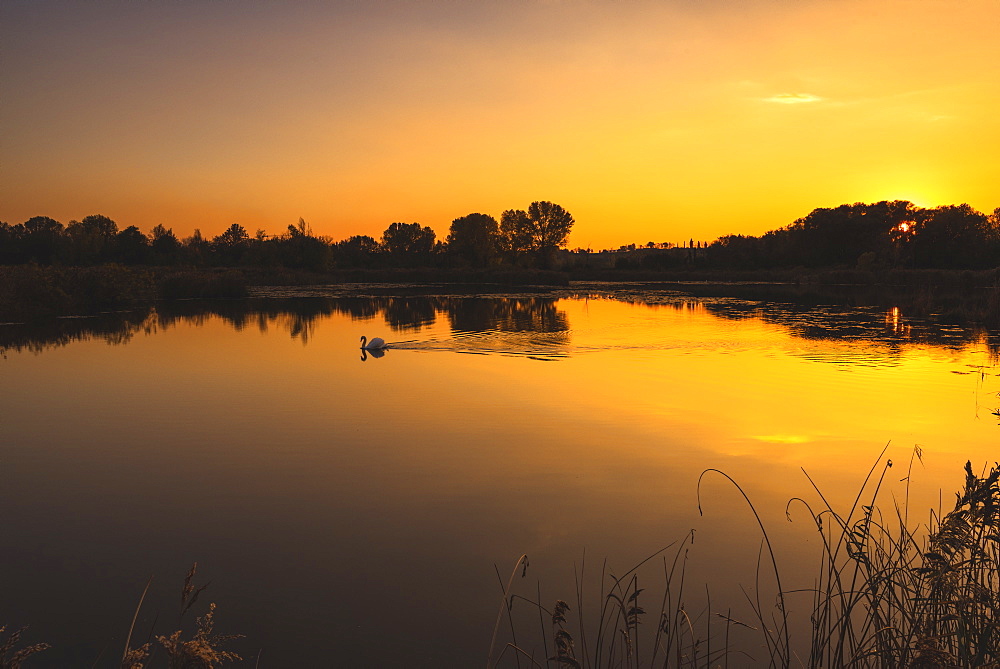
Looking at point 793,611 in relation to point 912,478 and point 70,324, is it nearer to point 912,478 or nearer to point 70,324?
point 912,478

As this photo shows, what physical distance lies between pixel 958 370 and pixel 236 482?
12.8m

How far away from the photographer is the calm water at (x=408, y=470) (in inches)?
175

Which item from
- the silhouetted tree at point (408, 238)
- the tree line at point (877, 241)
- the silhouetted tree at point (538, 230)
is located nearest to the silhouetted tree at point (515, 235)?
the silhouetted tree at point (538, 230)

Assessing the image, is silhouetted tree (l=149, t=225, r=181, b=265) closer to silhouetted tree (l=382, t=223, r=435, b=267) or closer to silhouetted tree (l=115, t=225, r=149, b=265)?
silhouetted tree (l=115, t=225, r=149, b=265)

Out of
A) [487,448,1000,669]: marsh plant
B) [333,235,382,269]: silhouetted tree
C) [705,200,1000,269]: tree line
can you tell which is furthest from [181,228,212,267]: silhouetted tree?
[487,448,1000,669]: marsh plant

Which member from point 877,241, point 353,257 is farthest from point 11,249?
point 877,241

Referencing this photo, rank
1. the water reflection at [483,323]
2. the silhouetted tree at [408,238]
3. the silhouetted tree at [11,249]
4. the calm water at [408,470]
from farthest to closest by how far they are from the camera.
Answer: the silhouetted tree at [408,238] < the silhouetted tree at [11,249] < the water reflection at [483,323] < the calm water at [408,470]

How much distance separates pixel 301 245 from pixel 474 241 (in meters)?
22.0

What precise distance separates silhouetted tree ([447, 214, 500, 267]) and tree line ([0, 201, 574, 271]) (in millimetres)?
121

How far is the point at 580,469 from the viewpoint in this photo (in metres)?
7.11

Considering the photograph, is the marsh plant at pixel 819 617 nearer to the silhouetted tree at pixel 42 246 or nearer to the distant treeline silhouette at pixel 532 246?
the distant treeline silhouette at pixel 532 246

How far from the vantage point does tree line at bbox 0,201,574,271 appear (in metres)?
64.1

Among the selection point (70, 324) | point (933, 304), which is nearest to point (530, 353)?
point (70, 324)

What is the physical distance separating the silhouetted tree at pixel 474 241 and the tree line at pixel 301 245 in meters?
0.12
